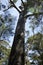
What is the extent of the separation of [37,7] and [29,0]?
2.11ft

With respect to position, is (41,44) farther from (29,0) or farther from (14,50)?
(14,50)

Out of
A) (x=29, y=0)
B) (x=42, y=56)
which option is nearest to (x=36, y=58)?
(x=42, y=56)

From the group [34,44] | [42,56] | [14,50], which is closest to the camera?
[14,50]

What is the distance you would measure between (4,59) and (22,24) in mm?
6853

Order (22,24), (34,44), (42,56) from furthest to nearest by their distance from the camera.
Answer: (34,44) → (42,56) → (22,24)

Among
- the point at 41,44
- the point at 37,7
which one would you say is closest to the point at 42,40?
the point at 41,44

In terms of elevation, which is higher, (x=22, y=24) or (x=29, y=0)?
(x=29, y=0)

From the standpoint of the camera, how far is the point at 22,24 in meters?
5.68

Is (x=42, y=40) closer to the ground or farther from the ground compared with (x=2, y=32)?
closer to the ground

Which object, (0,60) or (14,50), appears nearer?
(14,50)

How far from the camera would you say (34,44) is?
9734mm

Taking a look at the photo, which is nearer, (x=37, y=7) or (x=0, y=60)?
(x=37, y=7)

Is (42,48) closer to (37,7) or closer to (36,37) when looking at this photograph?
(36,37)

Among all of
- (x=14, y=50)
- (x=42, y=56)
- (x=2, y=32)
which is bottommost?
(x=14, y=50)
